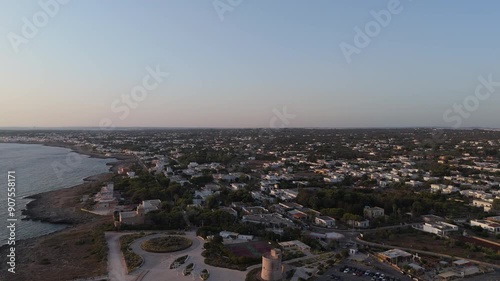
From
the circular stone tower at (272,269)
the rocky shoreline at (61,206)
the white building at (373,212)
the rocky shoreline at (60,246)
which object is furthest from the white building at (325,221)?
the rocky shoreline at (61,206)

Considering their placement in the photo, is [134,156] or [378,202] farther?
[134,156]

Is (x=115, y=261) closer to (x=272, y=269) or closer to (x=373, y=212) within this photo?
(x=272, y=269)

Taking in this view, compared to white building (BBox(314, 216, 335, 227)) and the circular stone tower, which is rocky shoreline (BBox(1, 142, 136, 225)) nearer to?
white building (BBox(314, 216, 335, 227))

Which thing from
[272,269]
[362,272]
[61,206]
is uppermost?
[272,269]

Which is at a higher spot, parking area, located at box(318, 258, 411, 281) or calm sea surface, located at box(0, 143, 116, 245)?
parking area, located at box(318, 258, 411, 281)

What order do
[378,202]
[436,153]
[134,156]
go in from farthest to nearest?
[134,156] < [436,153] < [378,202]

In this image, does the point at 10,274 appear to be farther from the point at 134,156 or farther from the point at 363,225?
the point at 134,156

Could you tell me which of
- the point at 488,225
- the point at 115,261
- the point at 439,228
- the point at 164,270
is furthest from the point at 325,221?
the point at 115,261

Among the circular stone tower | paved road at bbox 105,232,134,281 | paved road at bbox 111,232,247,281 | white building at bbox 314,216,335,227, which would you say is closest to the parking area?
the circular stone tower

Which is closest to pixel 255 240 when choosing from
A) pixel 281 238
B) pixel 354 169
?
pixel 281 238
